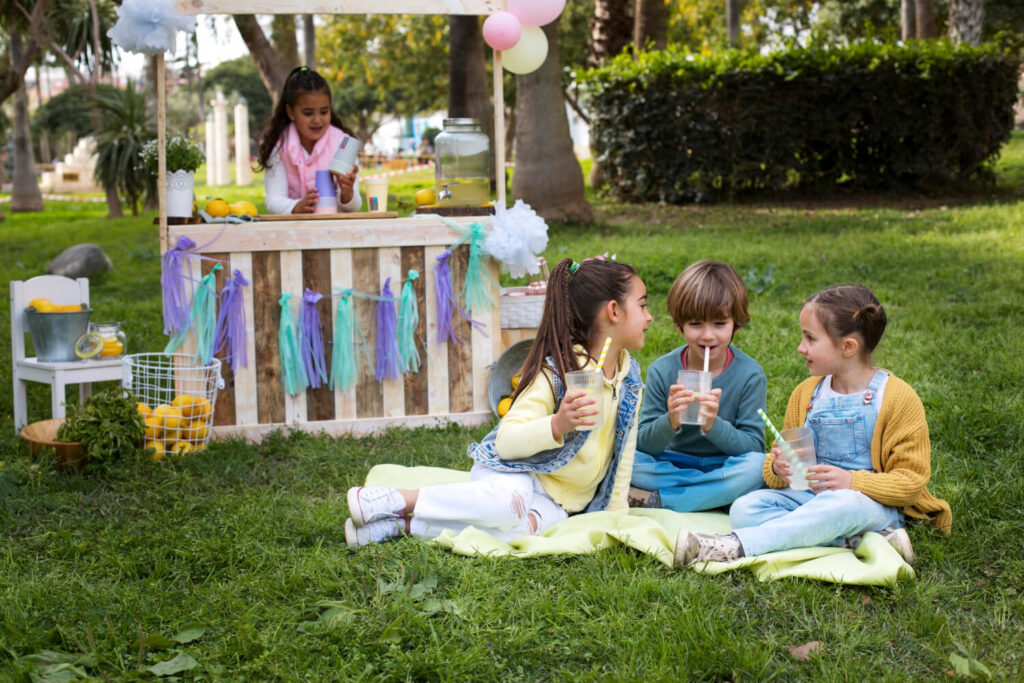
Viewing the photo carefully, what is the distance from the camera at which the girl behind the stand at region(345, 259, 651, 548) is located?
331 centimetres

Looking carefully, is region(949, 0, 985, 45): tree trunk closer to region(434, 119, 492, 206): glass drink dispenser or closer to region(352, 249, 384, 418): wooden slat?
region(434, 119, 492, 206): glass drink dispenser

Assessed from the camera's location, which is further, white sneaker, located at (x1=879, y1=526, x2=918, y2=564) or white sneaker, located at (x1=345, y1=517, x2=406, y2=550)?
white sneaker, located at (x1=345, y1=517, x2=406, y2=550)

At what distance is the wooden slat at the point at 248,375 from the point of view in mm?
4793

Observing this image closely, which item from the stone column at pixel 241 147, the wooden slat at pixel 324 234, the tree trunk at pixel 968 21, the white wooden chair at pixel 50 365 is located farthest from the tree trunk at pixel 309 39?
the wooden slat at pixel 324 234

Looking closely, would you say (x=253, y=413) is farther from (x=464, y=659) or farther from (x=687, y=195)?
(x=687, y=195)

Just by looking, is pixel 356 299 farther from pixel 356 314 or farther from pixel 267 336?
pixel 267 336

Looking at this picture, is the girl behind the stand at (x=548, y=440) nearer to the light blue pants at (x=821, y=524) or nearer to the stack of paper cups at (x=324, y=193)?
the light blue pants at (x=821, y=524)

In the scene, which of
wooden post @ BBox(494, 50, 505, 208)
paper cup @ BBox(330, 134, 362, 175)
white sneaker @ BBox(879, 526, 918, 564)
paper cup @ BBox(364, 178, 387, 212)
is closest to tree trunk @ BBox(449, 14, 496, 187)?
paper cup @ BBox(364, 178, 387, 212)

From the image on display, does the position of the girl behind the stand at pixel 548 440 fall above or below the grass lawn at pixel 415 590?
above

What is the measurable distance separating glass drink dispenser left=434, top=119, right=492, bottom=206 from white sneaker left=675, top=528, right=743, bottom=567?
250 cm

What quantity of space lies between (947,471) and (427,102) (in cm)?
2411

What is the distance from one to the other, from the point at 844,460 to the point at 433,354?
2275mm

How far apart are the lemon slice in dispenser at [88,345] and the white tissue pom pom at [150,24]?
1400 mm

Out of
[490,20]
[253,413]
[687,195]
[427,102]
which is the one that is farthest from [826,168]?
[427,102]
